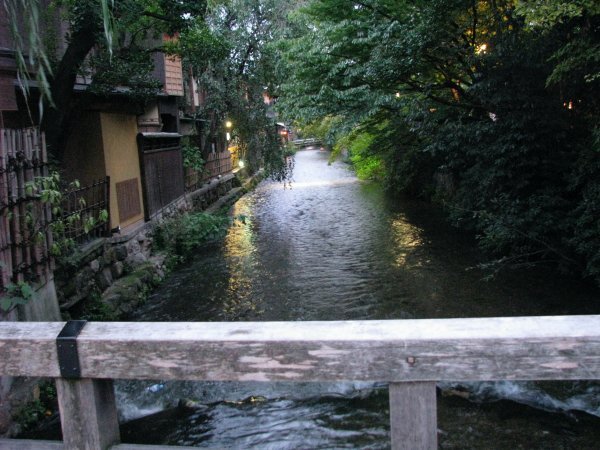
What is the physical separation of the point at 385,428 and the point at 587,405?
86.1 inches

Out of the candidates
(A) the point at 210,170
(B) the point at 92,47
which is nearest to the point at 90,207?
(B) the point at 92,47

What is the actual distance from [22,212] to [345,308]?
5347 mm

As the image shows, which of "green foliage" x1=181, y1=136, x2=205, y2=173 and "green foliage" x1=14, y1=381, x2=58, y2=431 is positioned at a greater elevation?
"green foliage" x1=181, y1=136, x2=205, y2=173

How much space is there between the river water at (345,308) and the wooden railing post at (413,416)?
293 centimetres

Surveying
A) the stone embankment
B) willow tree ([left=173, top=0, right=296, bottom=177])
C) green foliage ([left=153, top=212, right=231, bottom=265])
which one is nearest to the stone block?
the stone embankment

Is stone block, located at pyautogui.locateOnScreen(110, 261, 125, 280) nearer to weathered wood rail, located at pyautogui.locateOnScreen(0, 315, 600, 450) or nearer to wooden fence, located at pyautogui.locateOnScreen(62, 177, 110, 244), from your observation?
wooden fence, located at pyautogui.locateOnScreen(62, 177, 110, 244)

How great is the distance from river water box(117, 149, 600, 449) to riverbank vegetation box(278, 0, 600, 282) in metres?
1.04

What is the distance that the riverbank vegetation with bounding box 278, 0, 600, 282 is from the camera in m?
7.96

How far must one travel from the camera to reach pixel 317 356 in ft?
6.87

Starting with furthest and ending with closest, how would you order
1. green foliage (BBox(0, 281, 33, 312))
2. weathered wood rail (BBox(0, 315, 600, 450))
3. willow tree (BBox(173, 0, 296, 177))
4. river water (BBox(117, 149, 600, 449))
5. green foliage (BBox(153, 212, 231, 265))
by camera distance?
willow tree (BBox(173, 0, 296, 177)) → green foliage (BBox(153, 212, 231, 265)) → river water (BBox(117, 149, 600, 449)) → green foliage (BBox(0, 281, 33, 312)) → weathered wood rail (BBox(0, 315, 600, 450))

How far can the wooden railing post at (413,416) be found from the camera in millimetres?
2070

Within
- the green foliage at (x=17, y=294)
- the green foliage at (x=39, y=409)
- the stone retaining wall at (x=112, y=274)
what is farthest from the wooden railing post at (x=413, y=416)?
the stone retaining wall at (x=112, y=274)

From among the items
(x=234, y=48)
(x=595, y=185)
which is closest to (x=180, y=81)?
(x=234, y=48)

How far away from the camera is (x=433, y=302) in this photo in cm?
894
